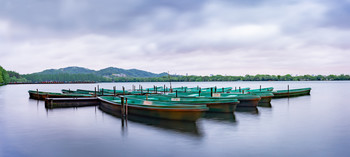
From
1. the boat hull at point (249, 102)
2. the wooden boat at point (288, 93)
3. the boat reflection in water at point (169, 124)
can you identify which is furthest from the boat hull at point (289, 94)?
the boat reflection in water at point (169, 124)

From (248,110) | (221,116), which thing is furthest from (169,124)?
(248,110)

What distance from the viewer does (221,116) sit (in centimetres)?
2389

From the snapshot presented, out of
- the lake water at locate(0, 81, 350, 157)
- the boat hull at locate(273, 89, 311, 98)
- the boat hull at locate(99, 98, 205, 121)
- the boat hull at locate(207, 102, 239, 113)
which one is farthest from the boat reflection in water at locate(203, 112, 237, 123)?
the boat hull at locate(273, 89, 311, 98)

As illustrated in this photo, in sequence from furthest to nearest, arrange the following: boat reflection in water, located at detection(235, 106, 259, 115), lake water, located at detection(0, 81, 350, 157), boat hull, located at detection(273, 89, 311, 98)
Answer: boat hull, located at detection(273, 89, 311, 98) < boat reflection in water, located at detection(235, 106, 259, 115) < lake water, located at detection(0, 81, 350, 157)

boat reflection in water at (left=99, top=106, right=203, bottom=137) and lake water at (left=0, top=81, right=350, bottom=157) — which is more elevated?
boat reflection in water at (left=99, top=106, right=203, bottom=137)

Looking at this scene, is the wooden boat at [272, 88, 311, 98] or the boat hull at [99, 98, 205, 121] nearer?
the boat hull at [99, 98, 205, 121]

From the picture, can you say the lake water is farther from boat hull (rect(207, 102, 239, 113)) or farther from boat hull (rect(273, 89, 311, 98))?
boat hull (rect(273, 89, 311, 98))

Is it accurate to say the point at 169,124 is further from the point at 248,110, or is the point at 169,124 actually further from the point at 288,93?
the point at 288,93

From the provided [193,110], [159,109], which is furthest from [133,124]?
[193,110]

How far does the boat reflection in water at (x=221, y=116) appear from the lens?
2254cm

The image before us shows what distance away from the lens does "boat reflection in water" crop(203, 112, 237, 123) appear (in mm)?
22539

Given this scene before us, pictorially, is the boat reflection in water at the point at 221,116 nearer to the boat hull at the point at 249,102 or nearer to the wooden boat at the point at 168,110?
the wooden boat at the point at 168,110

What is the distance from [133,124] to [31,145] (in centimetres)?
762

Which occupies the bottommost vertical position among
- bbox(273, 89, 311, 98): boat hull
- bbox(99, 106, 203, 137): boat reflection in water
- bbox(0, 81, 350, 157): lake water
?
bbox(0, 81, 350, 157): lake water
